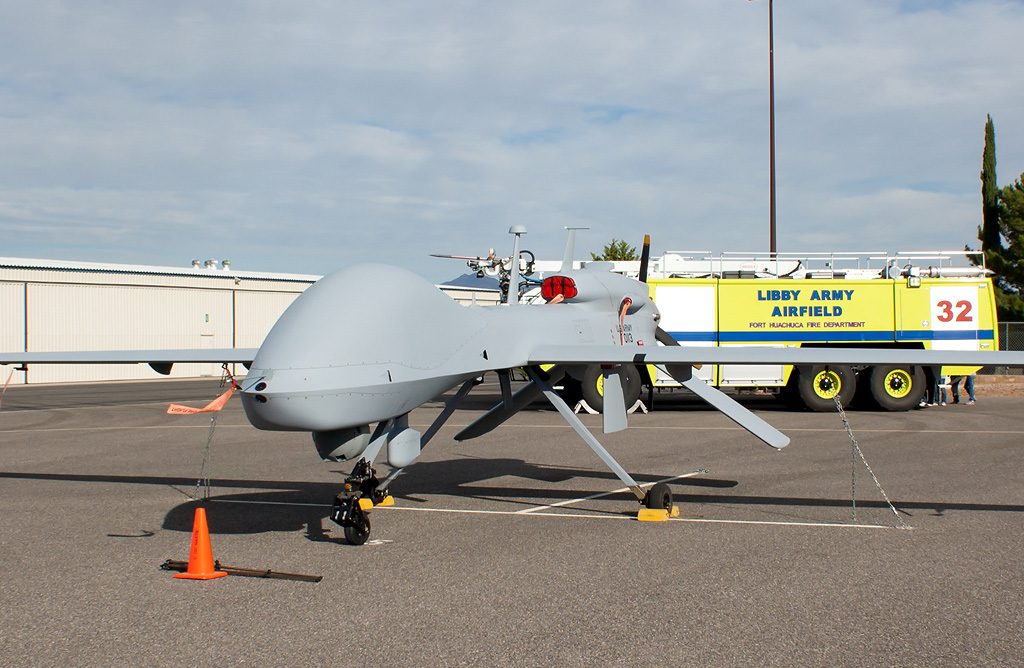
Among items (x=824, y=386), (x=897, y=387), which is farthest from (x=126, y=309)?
(x=897, y=387)

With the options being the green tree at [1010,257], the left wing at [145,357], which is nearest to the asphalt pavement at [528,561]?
the left wing at [145,357]

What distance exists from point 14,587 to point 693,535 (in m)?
5.33

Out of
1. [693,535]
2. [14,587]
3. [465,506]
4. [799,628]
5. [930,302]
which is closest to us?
[799,628]

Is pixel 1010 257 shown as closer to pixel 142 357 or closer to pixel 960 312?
pixel 960 312

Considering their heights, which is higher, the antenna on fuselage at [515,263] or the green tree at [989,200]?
the green tree at [989,200]

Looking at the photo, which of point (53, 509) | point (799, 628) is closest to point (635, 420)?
point (53, 509)

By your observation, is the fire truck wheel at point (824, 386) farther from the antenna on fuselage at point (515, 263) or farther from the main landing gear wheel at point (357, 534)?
the main landing gear wheel at point (357, 534)

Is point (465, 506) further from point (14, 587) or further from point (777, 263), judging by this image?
point (777, 263)

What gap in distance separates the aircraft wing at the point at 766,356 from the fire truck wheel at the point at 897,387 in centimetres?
1354

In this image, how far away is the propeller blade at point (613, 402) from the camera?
30.1ft

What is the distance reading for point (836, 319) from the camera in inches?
824

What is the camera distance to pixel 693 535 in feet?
25.3

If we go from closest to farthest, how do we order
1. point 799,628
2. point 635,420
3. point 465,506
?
point 799,628 → point 465,506 → point 635,420

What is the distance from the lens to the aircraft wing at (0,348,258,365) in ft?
28.1
